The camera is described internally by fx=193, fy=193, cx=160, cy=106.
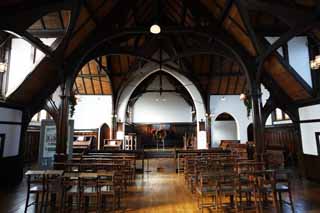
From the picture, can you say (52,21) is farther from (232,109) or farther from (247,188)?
(232,109)

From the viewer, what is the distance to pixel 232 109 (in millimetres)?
12695

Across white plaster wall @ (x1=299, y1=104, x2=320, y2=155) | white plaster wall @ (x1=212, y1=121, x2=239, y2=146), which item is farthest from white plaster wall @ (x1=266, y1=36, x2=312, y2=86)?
white plaster wall @ (x1=212, y1=121, x2=239, y2=146)

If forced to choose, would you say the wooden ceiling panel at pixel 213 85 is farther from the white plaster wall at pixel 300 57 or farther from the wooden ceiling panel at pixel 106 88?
the wooden ceiling panel at pixel 106 88

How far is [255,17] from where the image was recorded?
5801 millimetres

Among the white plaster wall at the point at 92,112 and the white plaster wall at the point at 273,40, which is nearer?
the white plaster wall at the point at 273,40

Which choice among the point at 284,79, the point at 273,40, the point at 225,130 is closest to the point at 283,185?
the point at 284,79

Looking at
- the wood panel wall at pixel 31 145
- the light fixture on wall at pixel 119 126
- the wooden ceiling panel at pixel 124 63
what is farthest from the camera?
the light fixture on wall at pixel 119 126

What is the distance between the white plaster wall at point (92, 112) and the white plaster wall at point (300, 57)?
9.98 meters

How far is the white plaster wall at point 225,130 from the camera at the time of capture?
46.5ft

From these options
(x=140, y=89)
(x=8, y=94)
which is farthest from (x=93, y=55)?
(x=140, y=89)

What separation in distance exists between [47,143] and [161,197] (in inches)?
206

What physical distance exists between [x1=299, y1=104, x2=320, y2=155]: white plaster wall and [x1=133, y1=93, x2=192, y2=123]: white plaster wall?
11.0 m

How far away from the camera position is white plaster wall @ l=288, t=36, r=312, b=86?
20.4ft

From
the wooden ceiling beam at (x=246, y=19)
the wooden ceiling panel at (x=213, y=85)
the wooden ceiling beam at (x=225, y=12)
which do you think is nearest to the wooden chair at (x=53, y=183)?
the wooden ceiling beam at (x=246, y=19)
